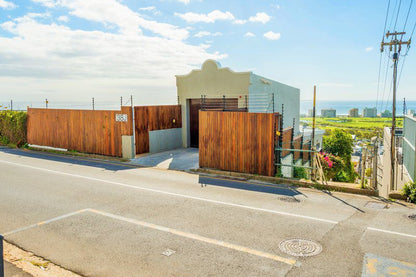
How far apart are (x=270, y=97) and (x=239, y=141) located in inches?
347

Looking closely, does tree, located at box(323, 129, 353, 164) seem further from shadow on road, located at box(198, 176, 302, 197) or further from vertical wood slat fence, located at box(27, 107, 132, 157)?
shadow on road, located at box(198, 176, 302, 197)

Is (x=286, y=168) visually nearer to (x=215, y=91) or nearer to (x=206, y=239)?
(x=215, y=91)

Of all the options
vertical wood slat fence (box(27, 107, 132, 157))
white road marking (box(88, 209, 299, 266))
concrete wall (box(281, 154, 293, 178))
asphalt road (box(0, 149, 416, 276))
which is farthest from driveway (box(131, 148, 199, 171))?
white road marking (box(88, 209, 299, 266))

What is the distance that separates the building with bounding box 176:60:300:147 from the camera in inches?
712

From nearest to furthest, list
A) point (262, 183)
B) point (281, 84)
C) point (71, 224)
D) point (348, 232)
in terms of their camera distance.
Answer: point (348, 232) → point (71, 224) → point (262, 183) → point (281, 84)

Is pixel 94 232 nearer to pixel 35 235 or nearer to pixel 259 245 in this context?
pixel 35 235

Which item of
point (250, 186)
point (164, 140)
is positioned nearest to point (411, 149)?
point (250, 186)

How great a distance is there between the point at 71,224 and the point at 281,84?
64.2ft

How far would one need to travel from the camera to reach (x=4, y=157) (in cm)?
1838

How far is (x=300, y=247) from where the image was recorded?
652 centimetres

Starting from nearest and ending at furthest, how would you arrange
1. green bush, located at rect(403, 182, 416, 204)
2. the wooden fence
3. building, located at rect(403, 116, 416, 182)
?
1. green bush, located at rect(403, 182, 416, 204)
2. building, located at rect(403, 116, 416, 182)
3. the wooden fence

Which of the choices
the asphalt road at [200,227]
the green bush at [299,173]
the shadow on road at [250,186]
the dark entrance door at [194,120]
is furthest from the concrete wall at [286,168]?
the dark entrance door at [194,120]

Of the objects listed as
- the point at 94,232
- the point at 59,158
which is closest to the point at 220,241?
the point at 94,232

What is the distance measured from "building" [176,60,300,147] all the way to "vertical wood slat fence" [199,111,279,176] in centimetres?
359
